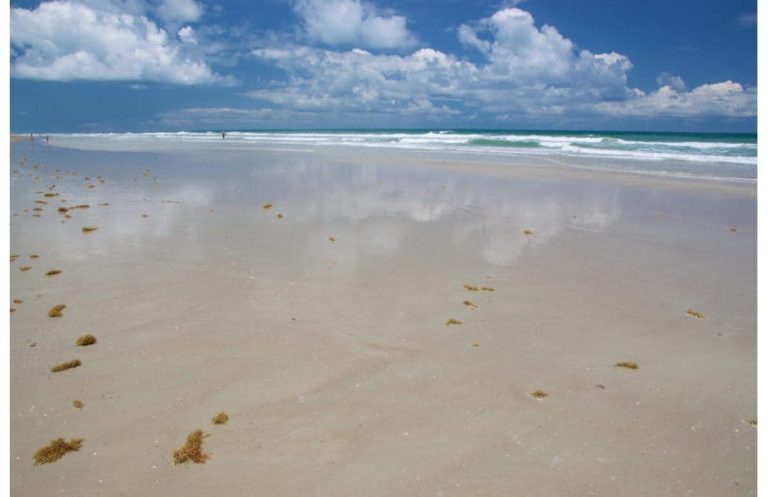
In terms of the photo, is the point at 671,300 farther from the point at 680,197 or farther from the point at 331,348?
the point at 680,197

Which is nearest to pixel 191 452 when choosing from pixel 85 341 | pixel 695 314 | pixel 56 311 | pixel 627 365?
pixel 85 341

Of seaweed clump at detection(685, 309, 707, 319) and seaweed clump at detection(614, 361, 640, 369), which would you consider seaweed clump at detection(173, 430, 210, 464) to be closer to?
seaweed clump at detection(614, 361, 640, 369)

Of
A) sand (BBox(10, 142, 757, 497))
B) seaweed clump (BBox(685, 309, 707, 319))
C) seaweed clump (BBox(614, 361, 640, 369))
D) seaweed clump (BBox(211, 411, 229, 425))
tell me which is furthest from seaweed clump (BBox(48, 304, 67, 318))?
seaweed clump (BBox(685, 309, 707, 319))

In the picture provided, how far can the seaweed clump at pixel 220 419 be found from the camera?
3662 millimetres

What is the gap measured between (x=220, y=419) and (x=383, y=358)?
1.56 meters

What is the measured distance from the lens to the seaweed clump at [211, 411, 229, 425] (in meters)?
3.66

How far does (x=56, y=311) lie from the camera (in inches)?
217

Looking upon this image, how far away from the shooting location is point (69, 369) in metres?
4.34

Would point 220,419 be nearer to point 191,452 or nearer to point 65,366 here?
point 191,452

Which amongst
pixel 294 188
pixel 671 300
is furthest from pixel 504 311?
pixel 294 188

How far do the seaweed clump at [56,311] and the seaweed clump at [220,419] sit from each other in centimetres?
289

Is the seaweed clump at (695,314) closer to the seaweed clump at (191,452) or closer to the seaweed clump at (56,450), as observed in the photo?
the seaweed clump at (191,452)

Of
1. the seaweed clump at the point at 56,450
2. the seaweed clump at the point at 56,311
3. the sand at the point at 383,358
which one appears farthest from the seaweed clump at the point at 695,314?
the seaweed clump at the point at 56,311
